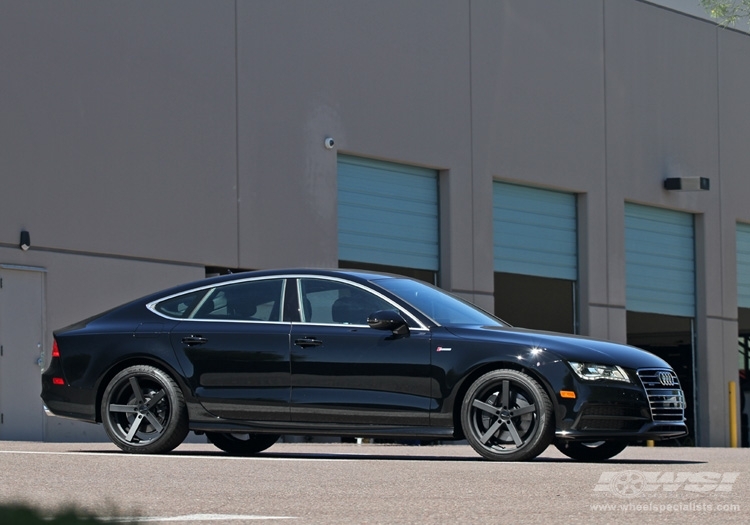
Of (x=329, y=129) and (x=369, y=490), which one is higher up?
(x=329, y=129)

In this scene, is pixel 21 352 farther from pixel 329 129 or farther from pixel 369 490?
pixel 369 490

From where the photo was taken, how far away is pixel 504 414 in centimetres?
1085

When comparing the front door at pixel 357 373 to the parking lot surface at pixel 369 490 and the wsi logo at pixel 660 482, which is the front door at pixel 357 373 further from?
the wsi logo at pixel 660 482

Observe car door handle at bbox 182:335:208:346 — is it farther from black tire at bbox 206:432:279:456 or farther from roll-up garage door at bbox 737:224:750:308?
roll-up garage door at bbox 737:224:750:308

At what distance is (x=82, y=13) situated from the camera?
19.7 meters

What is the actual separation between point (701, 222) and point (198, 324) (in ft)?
68.6

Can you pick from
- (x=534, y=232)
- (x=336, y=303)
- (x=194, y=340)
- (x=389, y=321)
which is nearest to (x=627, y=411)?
(x=389, y=321)

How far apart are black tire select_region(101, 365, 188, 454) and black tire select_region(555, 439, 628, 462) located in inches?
119

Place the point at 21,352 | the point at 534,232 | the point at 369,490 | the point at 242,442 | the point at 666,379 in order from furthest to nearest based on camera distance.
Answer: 1. the point at 534,232
2. the point at 21,352
3. the point at 242,442
4. the point at 666,379
5. the point at 369,490

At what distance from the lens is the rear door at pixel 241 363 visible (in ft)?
37.4

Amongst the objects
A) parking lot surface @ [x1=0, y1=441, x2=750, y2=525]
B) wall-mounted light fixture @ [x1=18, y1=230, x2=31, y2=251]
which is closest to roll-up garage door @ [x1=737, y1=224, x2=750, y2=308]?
wall-mounted light fixture @ [x1=18, y1=230, x2=31, y2=251]

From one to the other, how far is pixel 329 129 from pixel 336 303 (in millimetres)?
11355

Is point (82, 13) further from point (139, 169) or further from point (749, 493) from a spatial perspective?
point (749, 493)

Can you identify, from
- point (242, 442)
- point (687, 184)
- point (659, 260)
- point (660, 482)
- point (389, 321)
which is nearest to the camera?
point (660, 482)
